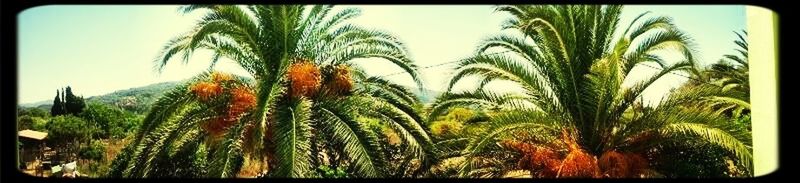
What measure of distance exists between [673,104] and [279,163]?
4.73 m

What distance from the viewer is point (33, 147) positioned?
15.6 m

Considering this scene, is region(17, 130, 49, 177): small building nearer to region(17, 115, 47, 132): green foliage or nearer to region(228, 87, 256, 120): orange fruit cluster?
region(17, 115, 47, 132): green foliage

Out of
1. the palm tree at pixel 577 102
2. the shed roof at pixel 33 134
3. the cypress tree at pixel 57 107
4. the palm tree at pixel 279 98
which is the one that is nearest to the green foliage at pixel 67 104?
the cypress tree at pixel 57 107

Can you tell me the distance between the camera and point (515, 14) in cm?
950

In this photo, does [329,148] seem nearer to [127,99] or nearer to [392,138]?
[392,138]

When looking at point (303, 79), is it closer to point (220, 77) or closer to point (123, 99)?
point (220, 77)

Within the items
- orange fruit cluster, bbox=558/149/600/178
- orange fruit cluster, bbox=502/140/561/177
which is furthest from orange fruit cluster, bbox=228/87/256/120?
orange fruit cluster, bbox=558/149/600/178

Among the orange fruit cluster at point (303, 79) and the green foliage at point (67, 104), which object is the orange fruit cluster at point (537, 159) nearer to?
the orange fruit cluster at point (303, 79)

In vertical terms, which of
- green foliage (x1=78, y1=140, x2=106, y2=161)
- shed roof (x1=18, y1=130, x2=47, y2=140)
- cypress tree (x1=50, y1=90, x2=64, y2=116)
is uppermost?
cypress tree (x1=50, y1=90, x2=64, y2=116)

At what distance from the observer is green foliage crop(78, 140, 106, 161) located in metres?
15.8

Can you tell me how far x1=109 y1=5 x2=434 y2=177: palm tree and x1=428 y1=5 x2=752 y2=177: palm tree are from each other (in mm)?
1296

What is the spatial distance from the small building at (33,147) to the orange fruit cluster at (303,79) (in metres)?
6.91

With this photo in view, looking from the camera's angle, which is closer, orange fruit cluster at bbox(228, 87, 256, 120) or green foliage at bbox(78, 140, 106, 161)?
orange fruit cluster at bbox(228, 87, 256, 120)

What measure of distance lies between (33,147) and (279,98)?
8.57m
